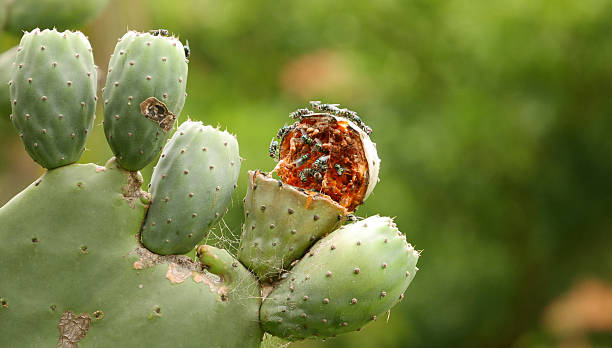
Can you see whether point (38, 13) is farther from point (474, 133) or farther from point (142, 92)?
point (474, 133)

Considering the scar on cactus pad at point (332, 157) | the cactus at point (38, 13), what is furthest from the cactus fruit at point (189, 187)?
the cactus at point (38, 13)

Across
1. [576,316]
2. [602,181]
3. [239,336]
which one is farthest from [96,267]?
[602,181]

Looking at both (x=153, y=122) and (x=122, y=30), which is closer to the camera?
(x=153, y=122)

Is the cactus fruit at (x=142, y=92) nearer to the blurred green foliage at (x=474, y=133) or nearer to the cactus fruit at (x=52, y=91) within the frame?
the cactus fruit at (x=52, y=91)

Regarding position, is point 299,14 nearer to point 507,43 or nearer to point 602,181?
point 507,43

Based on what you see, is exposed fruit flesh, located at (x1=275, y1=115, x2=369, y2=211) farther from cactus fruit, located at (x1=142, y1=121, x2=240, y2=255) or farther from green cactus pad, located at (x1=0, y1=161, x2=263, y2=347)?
green cactus pad, located at (x1=0, y1=161, x2=263, y2=347)
